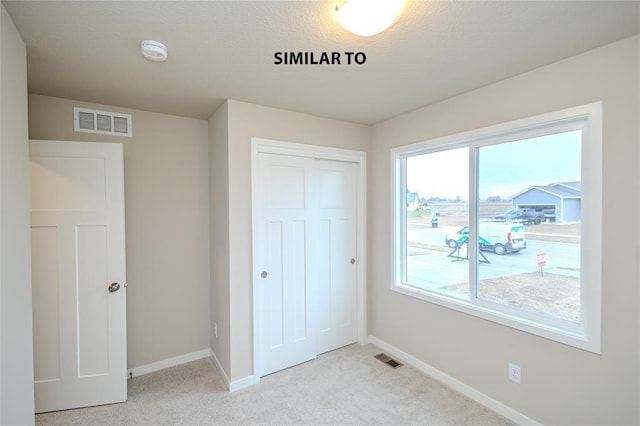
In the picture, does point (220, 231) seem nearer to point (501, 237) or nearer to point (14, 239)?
point (14, 239)

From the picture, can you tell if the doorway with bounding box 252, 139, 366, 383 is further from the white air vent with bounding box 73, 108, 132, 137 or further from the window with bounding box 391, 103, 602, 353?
the white air vent with bounding box 73, 108, 132, 137

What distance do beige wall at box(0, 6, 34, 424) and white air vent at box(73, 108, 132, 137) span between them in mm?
996

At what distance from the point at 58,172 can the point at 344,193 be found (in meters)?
2.47

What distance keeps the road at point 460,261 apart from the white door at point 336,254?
663 mm

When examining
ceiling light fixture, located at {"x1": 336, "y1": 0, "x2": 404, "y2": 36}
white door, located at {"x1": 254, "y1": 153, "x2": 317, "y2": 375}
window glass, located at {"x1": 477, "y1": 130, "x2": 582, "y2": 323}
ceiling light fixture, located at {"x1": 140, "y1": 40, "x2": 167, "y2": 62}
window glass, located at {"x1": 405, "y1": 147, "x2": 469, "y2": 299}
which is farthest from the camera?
white door, located at {"x1": 254, "y1": 153, "x2": 317, "y2": 375}

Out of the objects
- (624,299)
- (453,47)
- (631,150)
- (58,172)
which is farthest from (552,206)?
(58,172)

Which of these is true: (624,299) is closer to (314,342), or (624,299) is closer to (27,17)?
(314,342)

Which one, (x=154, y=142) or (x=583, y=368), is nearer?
(x=583, y=368)

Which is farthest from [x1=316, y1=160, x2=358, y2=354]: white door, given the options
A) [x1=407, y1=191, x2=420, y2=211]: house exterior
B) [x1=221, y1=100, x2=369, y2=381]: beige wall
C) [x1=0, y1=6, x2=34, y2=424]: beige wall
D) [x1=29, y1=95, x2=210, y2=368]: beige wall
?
[x1=0, y1=6, x2=34, y2=424]: beige wall

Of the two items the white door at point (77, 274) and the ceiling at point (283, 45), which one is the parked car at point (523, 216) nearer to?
the ceiling at point (283, 45)

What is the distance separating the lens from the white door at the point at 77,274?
2131 mm

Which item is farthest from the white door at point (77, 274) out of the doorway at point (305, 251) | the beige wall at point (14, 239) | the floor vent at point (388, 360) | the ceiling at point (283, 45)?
the floor vent at point (388, 360)

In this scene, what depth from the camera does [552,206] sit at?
1964 mm

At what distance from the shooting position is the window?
1.77 m
